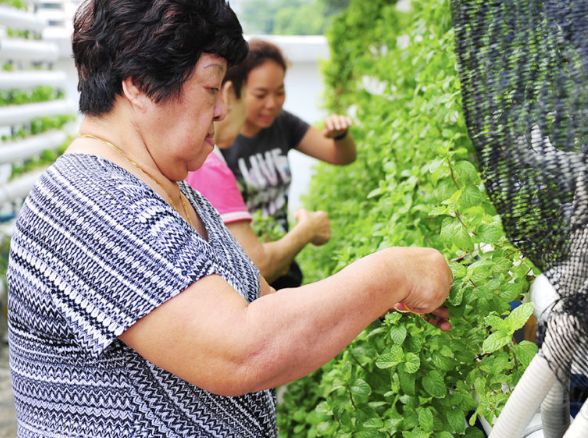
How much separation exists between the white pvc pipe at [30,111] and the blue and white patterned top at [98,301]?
18.0 ft

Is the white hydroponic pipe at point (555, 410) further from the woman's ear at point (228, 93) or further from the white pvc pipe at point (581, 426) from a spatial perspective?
the woman's ear at point (228, 93)

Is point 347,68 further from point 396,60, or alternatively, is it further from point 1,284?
point 1,284

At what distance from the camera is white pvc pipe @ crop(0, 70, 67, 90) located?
6371 millimetres

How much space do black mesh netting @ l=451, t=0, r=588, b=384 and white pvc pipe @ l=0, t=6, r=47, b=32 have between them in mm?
6778

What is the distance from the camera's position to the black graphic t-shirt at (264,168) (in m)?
3.02

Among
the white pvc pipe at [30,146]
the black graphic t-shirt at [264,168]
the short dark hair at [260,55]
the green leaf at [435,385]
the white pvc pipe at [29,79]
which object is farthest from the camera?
the white pvc pipe at [29,79]

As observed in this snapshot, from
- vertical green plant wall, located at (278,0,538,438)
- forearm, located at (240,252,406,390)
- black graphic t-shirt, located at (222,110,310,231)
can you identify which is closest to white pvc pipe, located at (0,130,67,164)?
black graphic t-shirt, located at (222,110,310,231)

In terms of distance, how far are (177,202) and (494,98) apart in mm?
837

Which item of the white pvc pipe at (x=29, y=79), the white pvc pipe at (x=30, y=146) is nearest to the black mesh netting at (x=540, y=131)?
the white pvc pipe at (x=30, y=146)

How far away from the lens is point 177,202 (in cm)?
151

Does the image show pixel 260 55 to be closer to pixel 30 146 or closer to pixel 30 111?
pixel 30 146

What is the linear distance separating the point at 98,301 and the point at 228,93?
5.42ft

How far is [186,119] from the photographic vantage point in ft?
4.33

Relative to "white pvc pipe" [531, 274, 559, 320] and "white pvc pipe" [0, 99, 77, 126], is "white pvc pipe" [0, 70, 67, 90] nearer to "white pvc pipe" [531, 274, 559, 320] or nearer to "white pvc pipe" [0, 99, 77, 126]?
"white pvc pipe" [0, 99, 77, 126]
